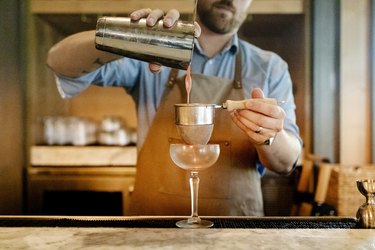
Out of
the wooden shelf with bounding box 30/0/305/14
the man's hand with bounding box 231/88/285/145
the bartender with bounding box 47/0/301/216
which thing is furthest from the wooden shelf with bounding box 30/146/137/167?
the man's hand with bounding box 231/88/285/145

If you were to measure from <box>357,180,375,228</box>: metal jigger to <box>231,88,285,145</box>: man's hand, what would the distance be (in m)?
0.30

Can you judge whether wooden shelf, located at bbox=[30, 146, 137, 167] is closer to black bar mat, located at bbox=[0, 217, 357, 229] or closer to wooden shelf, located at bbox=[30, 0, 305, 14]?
wooden shelf, located at bbox=[30, 0, 305, 14]

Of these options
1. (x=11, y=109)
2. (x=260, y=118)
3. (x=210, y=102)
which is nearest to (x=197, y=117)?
(x=260, y=118)

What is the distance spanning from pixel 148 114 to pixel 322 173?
1315 millimetres

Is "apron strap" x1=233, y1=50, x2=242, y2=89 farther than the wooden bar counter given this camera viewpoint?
Yes

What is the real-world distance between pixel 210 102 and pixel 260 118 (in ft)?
2.21

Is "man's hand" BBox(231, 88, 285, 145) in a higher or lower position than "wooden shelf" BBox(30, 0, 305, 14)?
lower

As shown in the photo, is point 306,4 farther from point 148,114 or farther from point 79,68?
point 79,68

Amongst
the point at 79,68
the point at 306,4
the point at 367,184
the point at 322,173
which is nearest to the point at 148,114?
the point at 79,68

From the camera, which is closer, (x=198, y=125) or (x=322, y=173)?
(x=198, y=125)

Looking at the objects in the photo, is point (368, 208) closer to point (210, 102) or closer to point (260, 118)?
point (260, 118)

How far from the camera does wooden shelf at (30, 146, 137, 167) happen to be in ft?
10.5

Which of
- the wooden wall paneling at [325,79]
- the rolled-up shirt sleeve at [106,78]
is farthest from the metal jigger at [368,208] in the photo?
the wooden wall paneling at [325,79]

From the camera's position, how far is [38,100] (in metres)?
3.46
